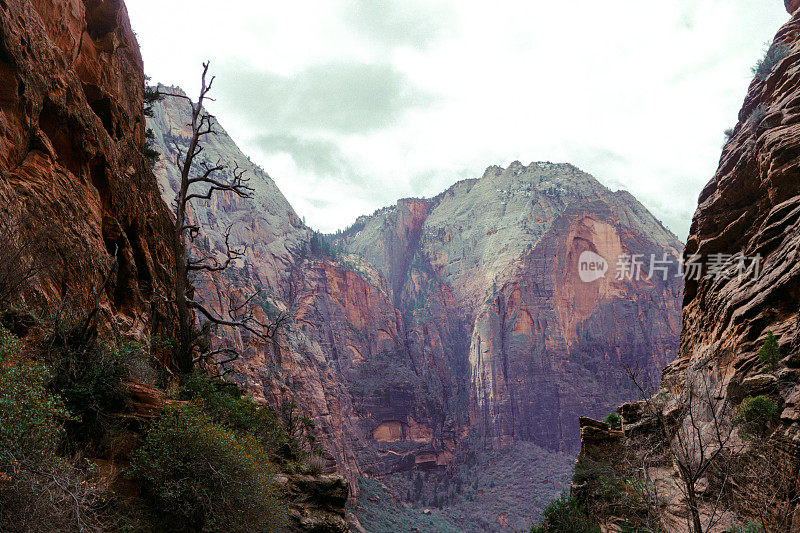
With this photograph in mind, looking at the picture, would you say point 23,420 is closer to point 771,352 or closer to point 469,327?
point 771,352

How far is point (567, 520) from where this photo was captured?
2414 cm

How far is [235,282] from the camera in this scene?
64.9m

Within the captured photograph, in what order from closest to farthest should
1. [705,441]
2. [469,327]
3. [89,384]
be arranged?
[89,384] → [705,441] → [469,327]

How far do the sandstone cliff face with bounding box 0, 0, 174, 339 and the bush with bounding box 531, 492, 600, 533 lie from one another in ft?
70.8

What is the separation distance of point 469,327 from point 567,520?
92.5 m

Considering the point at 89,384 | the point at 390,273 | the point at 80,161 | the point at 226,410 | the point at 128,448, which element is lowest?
the point at 128,448

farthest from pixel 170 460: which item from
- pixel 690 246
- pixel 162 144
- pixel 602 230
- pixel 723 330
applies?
pixel 602 230

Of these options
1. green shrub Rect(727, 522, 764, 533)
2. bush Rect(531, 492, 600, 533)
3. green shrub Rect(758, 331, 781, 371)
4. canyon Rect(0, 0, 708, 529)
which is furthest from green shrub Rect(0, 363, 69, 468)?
bush Rect(531, 492, 600, 533)

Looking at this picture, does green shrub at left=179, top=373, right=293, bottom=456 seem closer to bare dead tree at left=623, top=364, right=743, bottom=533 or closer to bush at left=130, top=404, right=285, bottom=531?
bush at left=130, top=404, right=285, bottom=531

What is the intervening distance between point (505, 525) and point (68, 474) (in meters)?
74.0

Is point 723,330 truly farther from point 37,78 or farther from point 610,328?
point 610,328

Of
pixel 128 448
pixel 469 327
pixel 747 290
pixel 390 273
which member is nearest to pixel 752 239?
pixel 747 290

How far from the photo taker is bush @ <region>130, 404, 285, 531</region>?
26.1 feet

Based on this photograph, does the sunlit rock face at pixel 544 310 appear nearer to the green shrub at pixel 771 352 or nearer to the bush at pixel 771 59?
the bush at pixel 771 59
